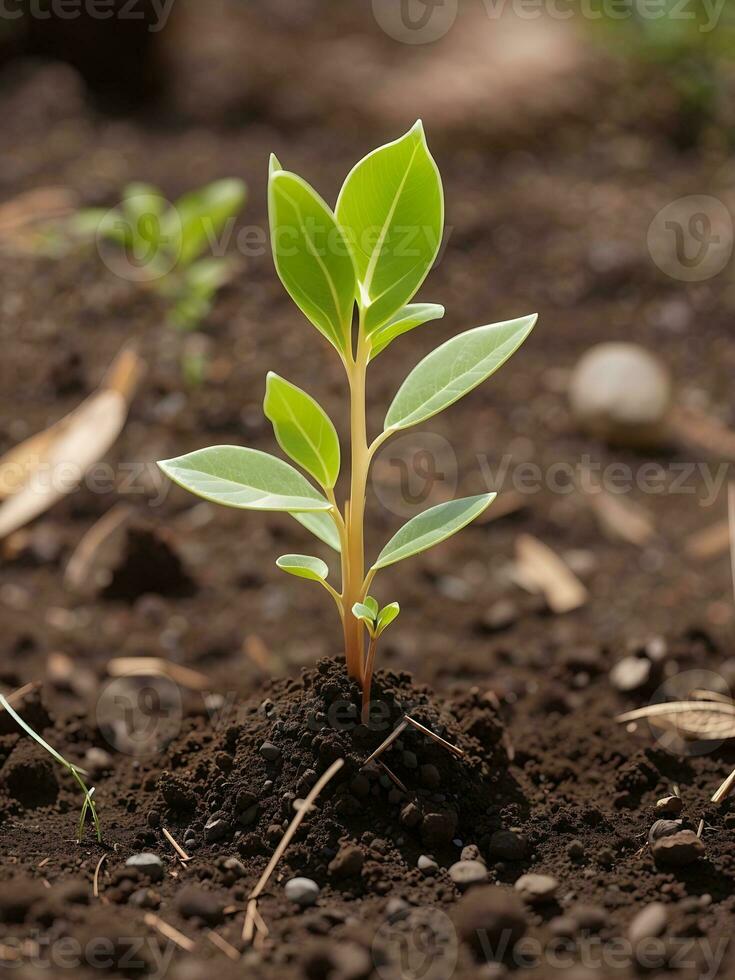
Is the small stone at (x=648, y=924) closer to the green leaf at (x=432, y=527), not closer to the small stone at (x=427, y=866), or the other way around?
the small stone at (x=427, y=866)

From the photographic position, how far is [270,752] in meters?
1.28

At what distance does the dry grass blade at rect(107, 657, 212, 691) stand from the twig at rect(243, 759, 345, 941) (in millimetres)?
630

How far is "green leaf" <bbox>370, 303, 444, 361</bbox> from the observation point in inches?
47.1

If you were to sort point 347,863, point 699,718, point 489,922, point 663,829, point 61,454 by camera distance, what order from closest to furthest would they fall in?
point 489,922 < point 347,863 < point 663,829 < point 699,718 < point 61,454

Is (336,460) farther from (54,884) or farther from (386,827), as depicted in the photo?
(54,884)

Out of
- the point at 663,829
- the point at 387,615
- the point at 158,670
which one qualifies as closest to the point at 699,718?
the point at 663,829

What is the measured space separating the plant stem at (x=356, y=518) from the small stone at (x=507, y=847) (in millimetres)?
246

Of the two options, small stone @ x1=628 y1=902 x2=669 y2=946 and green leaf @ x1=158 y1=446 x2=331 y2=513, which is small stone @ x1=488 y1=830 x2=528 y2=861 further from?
green leaf @ x1=158 y1=446 x2=331 y2=513

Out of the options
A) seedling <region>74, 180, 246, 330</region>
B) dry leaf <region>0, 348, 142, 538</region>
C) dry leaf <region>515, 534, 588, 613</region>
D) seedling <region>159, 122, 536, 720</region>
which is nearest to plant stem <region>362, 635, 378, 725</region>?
seedling <region>159, 122, 536, 720</region>

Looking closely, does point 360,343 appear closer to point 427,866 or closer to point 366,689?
point 366,689

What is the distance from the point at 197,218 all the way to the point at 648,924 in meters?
1.88

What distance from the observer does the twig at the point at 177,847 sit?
4.05 ft

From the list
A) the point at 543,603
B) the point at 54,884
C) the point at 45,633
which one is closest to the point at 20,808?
the point at 54,884

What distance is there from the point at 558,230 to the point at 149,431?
1395 millimetres
